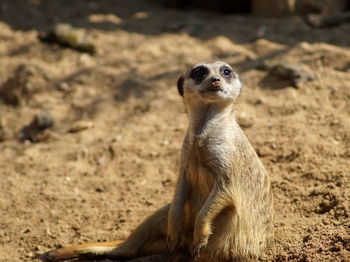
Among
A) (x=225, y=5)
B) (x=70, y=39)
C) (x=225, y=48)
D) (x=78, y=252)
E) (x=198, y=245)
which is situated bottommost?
(x=78, y=252)

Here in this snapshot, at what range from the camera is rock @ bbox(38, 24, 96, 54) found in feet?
18.6

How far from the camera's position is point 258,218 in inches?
114

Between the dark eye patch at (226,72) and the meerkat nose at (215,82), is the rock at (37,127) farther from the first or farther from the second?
the meerkat nose at (215,82)

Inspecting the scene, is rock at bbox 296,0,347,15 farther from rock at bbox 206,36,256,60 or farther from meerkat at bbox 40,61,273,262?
meerkat at bbox 40,61,273,262

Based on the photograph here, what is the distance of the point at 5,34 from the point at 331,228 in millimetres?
4357

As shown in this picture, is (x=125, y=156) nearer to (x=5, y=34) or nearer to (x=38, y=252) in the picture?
(x=38, y=252)

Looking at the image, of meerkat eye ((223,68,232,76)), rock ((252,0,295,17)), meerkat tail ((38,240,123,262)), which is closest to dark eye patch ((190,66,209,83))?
meerkat eye ((223,68,232,76))

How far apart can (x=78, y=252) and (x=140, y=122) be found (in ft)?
5.58

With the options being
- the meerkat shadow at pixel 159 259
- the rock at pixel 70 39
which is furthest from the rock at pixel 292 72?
the meerkat shadow at pixel 159 259

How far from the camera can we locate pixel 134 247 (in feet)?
10.7

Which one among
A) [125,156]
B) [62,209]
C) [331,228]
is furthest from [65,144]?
[331,228]

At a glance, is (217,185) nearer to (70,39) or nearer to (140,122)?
(140,122)

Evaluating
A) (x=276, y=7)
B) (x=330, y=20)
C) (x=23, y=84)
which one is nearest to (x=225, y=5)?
(x=276, y=7)

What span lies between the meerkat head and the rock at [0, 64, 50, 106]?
8.00ft
